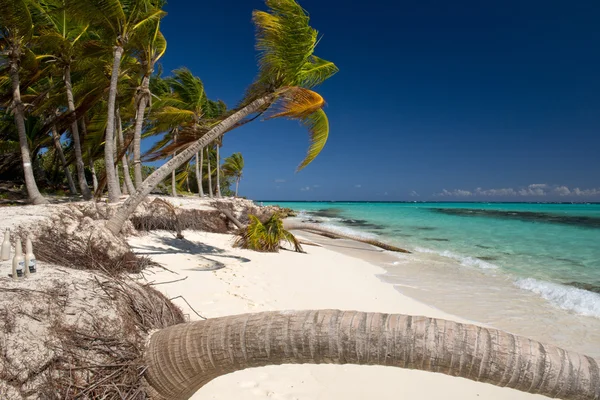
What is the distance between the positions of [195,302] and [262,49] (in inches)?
206

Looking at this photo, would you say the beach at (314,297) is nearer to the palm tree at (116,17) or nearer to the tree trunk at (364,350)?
the tree trunk at (364,350)

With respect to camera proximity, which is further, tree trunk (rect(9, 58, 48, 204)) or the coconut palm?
tree trunk (rect(9, 58, 48, 204))

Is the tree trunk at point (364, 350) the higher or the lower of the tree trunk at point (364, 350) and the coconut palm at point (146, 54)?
the lower

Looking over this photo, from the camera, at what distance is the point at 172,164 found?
651 cm

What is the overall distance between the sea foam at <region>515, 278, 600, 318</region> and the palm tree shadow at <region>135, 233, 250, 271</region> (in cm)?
695

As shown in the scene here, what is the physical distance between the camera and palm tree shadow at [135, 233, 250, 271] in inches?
274

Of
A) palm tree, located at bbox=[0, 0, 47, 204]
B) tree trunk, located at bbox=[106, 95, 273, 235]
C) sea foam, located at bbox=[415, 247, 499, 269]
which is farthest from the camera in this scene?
sea foam, located at bbox=[415, 247, 499, 269]

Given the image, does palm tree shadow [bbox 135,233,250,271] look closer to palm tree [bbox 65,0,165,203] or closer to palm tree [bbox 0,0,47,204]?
palm tree [bbox 65,0,165,203]

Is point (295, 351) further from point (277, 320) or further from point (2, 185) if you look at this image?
point (2, 185)

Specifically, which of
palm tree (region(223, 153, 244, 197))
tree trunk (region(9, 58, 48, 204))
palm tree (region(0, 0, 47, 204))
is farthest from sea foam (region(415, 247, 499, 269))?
palm tree (region(223, 153, 244, 197))

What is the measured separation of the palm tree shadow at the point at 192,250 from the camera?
22.9ft

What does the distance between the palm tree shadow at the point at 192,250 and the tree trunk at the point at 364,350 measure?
4.54 metres

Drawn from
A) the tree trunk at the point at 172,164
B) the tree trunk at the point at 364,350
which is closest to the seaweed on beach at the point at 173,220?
the tree trunk at the point at 172,164

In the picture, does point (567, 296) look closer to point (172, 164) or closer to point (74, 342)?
point (74, 342)
